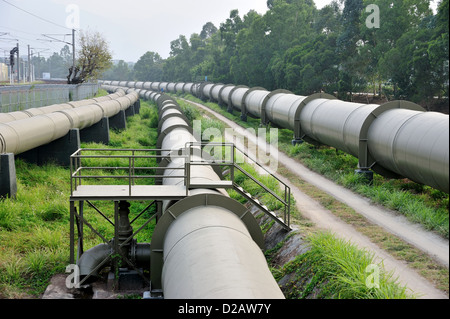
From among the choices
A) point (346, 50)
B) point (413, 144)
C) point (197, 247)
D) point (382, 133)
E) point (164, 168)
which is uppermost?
point (346, 50)

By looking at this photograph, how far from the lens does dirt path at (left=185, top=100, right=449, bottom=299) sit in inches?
393

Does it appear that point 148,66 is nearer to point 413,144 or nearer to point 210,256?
point 413,144

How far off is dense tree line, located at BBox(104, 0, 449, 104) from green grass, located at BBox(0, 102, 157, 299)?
42.1ft

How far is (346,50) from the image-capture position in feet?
151

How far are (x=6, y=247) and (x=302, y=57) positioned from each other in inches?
1559

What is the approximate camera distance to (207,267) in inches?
281

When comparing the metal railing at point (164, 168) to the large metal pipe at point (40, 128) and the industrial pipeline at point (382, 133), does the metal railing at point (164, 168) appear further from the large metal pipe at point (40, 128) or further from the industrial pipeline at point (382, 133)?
the industrial pipeline at point (382, 133)

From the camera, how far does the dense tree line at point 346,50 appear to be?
3350 cm

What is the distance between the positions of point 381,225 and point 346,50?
34747 millimetres

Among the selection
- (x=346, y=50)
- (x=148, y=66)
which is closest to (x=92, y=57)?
(x=346, y=50)
